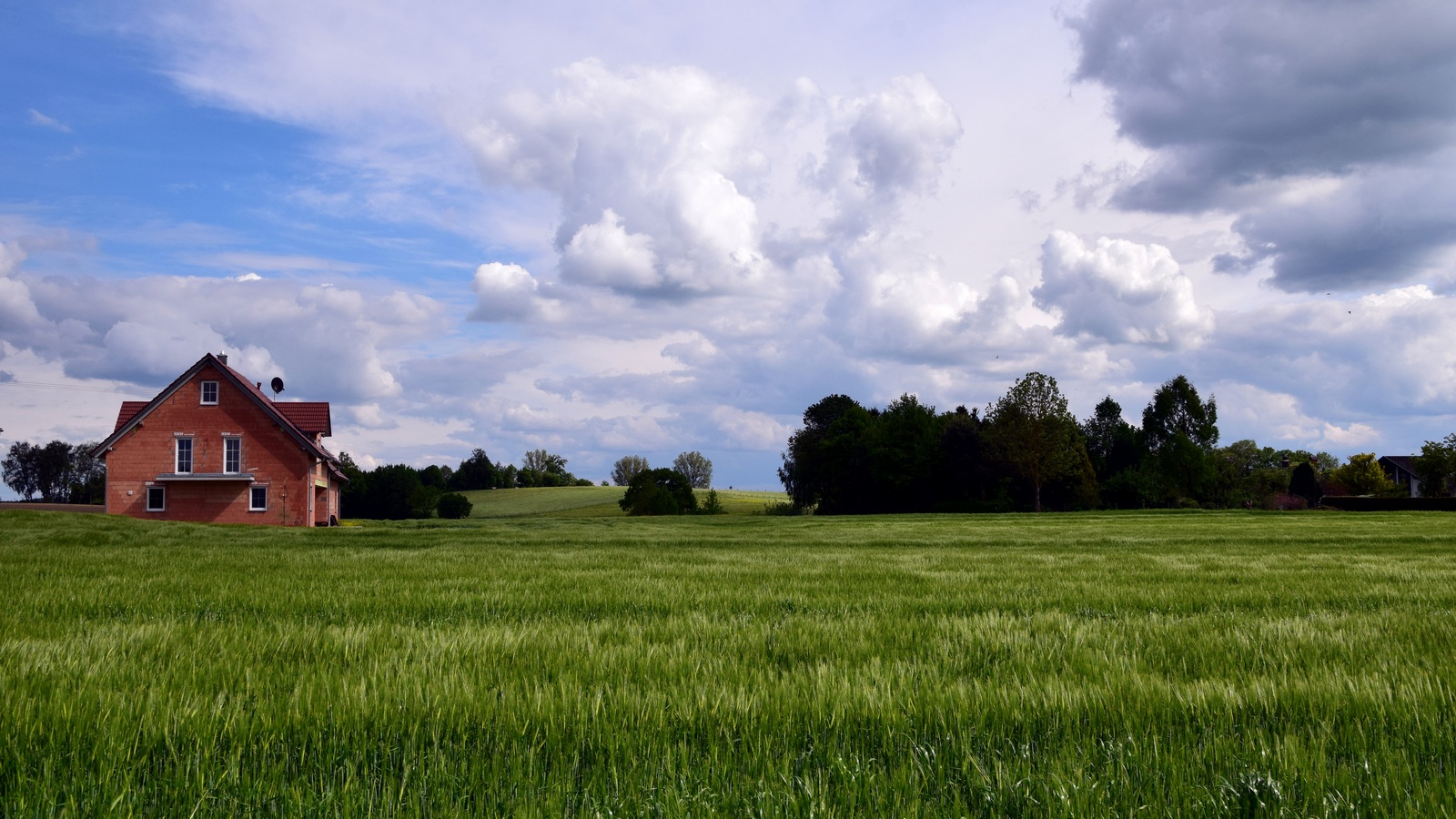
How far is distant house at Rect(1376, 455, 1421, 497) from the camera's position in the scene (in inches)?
4988

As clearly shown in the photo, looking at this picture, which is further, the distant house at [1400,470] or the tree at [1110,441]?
the distant house at [1400,470]

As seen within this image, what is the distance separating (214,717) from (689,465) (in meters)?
168

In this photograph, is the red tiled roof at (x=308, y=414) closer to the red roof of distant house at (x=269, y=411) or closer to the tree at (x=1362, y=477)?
the red roof of distant house at (x=269, y=411)

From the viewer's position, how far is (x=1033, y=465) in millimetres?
74750

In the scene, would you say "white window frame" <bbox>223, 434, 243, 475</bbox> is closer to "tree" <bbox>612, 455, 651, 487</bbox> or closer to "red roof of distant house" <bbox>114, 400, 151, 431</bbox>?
"red roof of distant house" <bbox>114, 400, 151, 431</bbox>

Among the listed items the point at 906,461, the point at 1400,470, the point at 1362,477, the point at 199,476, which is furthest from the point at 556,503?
the point at 1400,470

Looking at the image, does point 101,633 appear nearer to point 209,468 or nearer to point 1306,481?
point 209,468

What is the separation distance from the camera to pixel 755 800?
2.82 meters

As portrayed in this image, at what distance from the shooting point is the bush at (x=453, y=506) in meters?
96.6

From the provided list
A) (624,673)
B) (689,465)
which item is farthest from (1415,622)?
(689,465)

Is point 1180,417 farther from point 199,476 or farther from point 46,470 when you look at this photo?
point 46,470

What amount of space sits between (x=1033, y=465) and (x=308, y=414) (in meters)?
60.6

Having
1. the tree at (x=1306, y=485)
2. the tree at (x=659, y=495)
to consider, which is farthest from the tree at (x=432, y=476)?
the tree at (x=1306, y=485)

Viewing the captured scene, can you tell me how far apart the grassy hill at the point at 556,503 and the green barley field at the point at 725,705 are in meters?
90.8
